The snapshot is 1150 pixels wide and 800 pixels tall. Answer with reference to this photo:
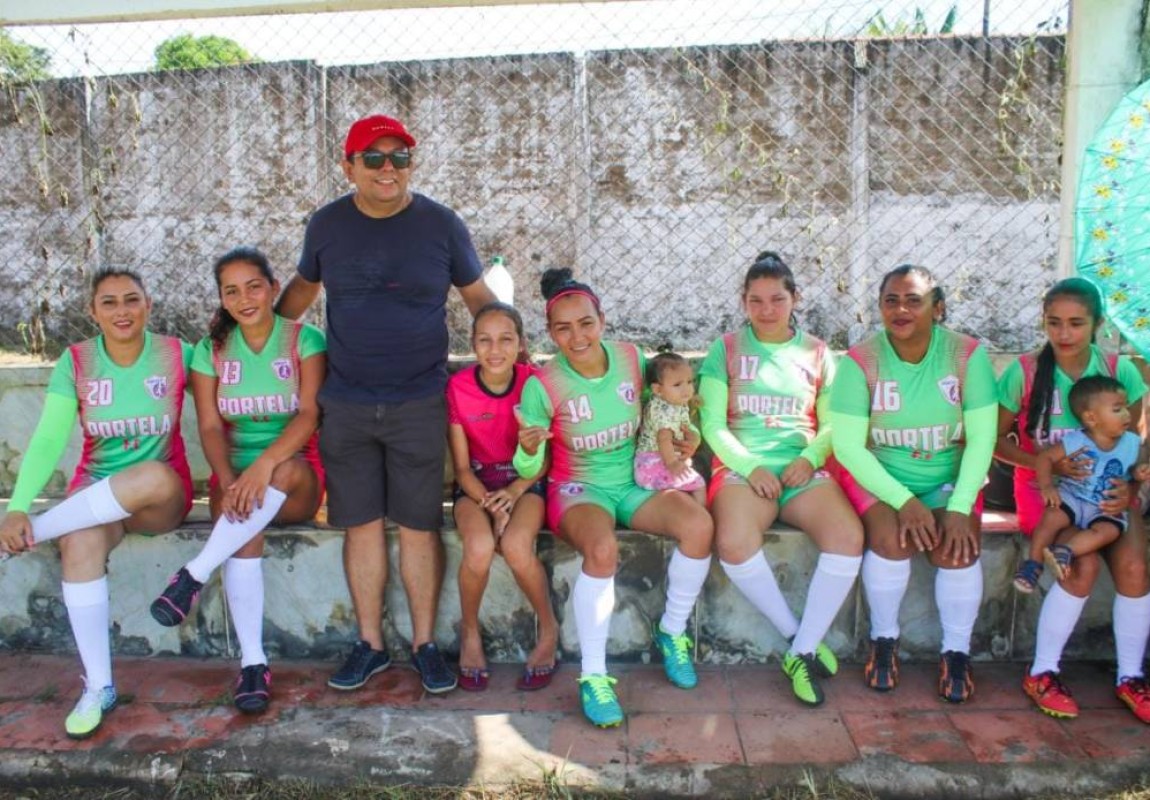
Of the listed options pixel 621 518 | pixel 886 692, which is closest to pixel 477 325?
pixel 621 518

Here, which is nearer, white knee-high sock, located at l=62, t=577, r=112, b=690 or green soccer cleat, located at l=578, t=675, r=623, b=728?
green soccer cleat, located at l=578, t=675, r=623, b=728

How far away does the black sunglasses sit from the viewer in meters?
3.05

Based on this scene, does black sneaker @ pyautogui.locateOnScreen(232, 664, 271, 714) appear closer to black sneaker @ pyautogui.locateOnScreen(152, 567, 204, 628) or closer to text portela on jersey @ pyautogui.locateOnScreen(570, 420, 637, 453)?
black sneaker @ pyautogui.locateOnScreen(152, 567, 204, 628)

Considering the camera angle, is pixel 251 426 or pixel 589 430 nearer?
pixel 589 430

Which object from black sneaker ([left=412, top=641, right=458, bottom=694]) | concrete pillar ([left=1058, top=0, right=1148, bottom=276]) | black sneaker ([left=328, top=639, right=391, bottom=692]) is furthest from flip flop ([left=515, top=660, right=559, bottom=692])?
concrete pillar ([left=1058, top=0, right=1148, bottom=276])

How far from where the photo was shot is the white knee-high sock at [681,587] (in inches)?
121

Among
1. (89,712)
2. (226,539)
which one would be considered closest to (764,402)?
(226,539)

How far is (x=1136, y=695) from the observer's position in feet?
9.46

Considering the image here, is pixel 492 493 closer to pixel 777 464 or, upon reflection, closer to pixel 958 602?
pixel 777 464

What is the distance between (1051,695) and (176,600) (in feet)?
8.87

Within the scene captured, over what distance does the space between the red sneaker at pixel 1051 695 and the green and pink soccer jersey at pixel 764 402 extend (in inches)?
37.0

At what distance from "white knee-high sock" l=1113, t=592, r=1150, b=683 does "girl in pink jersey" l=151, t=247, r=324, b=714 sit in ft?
8.66

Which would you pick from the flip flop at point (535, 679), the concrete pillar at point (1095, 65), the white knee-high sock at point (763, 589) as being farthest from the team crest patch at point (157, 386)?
the concrete pillar at point (1095, 65)

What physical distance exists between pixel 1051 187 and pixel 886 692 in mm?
5823
